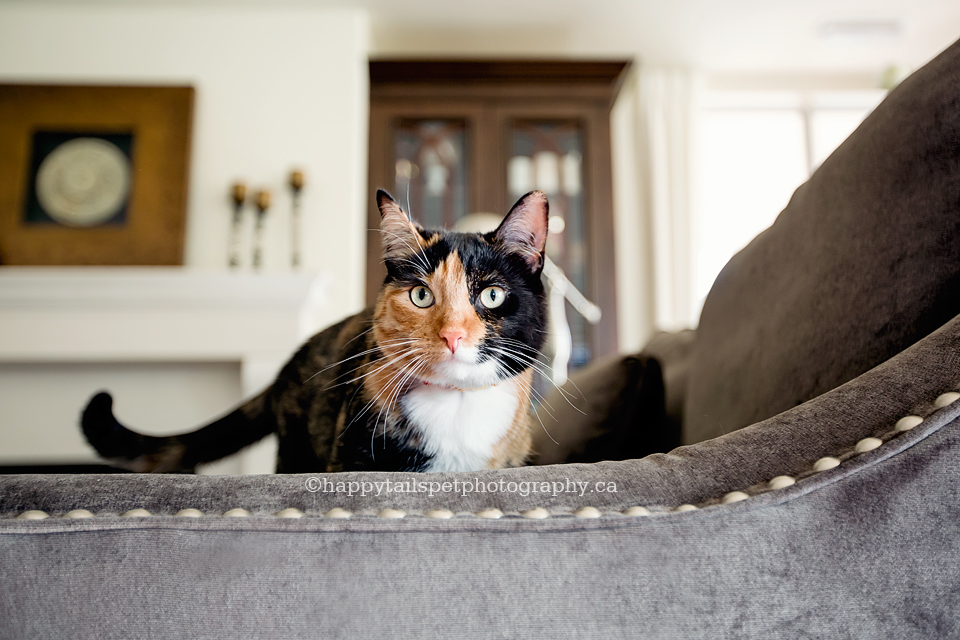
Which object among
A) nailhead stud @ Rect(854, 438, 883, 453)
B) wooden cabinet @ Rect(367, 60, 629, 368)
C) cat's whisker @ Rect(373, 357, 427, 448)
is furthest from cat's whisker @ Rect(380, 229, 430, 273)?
wooden cabinet @ Rect(367, 60, 629, 368)

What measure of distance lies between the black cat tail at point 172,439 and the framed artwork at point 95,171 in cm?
229

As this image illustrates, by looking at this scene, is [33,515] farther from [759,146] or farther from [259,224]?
[759,146]

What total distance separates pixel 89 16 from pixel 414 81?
1.65m

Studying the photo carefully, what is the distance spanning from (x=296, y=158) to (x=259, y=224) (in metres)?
0.40

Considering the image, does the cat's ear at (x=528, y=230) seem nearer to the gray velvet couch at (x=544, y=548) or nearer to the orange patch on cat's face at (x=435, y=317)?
the orange patch on cat's face at (x=435, y=317)

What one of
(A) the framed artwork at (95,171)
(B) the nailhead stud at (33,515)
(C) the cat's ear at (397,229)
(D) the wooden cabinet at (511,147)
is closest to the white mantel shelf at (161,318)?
(A) the framed artwork at (95,171)

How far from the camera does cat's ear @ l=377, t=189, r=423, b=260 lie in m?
0.69

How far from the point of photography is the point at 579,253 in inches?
131

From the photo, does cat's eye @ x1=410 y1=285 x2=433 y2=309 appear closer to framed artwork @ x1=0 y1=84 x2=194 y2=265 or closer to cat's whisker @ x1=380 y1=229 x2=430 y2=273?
cat's whisker @ x1=380 y1=229 x2=430 y2=273

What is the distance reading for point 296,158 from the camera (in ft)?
10.2

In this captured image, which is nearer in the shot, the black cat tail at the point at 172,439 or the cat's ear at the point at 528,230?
the cat's ear at the point at 528,230

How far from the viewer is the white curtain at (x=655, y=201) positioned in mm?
3609

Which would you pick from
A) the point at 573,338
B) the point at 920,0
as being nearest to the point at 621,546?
the point at 573,338

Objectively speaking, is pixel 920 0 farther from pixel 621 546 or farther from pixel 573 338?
pixel 621 546
